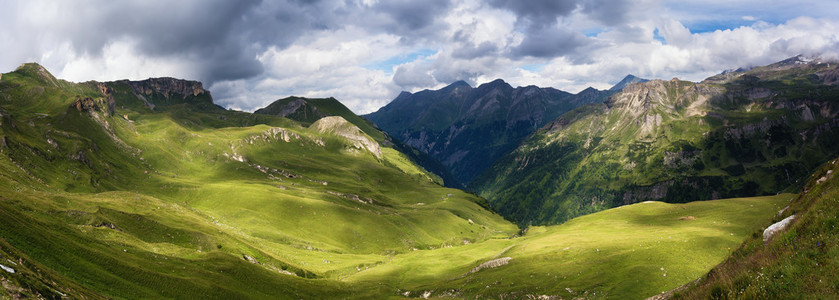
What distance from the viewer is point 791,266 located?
16.5m

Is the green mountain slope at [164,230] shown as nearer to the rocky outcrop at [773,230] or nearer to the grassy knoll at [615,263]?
the grassy knoll at [615,263]

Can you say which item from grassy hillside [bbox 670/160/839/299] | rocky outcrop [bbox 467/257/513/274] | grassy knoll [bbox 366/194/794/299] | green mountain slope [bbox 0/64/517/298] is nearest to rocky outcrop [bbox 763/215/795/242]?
grassy hillside [bbox 670/160/839/299]

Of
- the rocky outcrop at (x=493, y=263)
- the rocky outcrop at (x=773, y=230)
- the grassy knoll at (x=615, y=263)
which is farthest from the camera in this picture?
the rocky outcrop at (x=493, y=263)

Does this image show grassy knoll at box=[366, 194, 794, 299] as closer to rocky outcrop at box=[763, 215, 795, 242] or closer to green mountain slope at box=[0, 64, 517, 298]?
rocky outcrop at box=[763, 215, 795, 242]

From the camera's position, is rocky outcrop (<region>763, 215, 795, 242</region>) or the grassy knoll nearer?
rocky outcrop (<region>763, 215, 795, 242</region>)

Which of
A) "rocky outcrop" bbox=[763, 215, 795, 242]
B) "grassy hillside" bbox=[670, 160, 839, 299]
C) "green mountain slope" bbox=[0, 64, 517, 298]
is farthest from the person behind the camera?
"green mountain slope" bbox=[0, 64, 517, 298]

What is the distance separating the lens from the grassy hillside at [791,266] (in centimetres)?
1535

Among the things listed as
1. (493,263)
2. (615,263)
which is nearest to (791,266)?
(615,263)

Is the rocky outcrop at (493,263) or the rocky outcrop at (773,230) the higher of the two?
the rocky outcrop at (773,230)

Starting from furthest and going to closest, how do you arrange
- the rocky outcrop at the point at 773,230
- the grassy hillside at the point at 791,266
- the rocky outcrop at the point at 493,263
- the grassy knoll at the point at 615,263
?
1. the rocky outcrop at the point at 493,263
2. the grassy knoll at the point at 615,263
3. the rocky outcrop at the point at 773,230
4. the grassy hillside at the point at 791,266

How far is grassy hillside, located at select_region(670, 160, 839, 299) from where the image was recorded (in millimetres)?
15352

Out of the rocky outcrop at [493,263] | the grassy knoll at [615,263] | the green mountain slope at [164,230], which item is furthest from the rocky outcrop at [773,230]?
the rocky outcrop at [493,263]

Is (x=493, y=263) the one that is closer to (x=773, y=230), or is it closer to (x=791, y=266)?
(x=773, y=230)

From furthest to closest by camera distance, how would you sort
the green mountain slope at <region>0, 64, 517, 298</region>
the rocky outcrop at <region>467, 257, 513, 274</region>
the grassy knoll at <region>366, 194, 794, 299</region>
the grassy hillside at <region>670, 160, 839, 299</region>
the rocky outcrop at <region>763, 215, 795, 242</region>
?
the rocky outcrop at <region>467, 257, 513, 274</region> → the grassy knoll at <region>366, 194, 794, 299</region> → the green mountain slope at <region>0, 64, 517, 298</region> → the rocky outcrop at <region>763, 215, 795, 242</region> → the grassy hillside at <region>670, 160, 839, 299</region>
